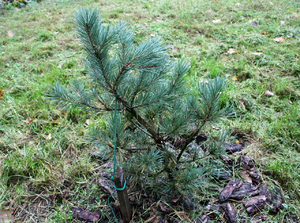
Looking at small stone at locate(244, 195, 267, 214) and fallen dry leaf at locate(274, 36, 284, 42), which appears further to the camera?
fallen dry leaf at locate(274, 36, 284, 42)

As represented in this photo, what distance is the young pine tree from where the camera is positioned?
3.51 feet

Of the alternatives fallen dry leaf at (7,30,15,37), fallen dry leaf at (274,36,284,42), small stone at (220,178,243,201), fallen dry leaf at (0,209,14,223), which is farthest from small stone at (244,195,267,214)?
fallen dry leaf at (7,30,15,37)

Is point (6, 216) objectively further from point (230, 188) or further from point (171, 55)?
point (171, 55)

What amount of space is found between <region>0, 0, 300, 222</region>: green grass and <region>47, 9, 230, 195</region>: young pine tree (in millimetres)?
630

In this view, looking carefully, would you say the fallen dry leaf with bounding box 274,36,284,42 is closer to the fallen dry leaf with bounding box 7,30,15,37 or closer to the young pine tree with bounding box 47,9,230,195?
the young pine tree with bounding box 47,9,230,195

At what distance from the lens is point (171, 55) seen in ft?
11.5

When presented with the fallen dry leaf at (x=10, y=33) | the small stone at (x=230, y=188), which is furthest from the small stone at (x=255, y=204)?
the fallen dry leaf at (x=10, y=33)

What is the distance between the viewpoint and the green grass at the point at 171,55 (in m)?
1.93

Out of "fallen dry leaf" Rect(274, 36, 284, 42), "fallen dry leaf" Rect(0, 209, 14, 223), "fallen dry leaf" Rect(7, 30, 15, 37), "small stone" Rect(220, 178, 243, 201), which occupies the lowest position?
"fallen dry leaf" Rect(0, 209, 14, 223)

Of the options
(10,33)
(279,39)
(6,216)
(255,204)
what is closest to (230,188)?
(255,204)

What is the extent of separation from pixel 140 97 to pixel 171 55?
237 cm

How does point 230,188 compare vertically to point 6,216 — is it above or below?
above

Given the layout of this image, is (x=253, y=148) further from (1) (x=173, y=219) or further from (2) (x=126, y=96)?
(2) (x=126, y=96)

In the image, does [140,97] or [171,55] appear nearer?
[140,97]
